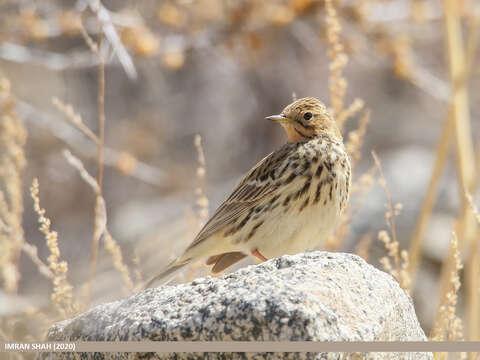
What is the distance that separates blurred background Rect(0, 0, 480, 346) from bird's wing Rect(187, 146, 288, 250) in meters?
1.75

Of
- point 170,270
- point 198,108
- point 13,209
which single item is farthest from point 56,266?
point 198,108

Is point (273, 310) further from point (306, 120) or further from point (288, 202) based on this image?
point (306, 120)

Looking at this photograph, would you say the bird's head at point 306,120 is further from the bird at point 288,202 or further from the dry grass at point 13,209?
the dry grass at point 13,209

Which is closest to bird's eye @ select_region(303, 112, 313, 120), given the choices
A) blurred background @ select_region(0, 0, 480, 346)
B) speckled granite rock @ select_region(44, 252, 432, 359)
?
speckled granite rock @ select_region(44, 252, 432, 359)

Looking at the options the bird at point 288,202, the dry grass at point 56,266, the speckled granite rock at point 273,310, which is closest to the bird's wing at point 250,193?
the bird at point 288,202

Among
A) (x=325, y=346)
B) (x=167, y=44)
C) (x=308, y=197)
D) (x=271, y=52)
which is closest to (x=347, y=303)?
(x=325, y=346)

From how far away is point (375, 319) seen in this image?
7.98 ft

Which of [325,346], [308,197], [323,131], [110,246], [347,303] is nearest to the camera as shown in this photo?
[325,346]

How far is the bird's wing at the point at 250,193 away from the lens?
12.3 feet

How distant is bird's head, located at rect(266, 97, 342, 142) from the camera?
3811 millimetres

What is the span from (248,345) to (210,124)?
8.05 meters

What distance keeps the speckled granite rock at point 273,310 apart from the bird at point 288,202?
0.84 meters

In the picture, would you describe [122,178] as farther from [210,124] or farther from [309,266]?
[309,266]

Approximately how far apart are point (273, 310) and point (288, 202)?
4.57 feet
